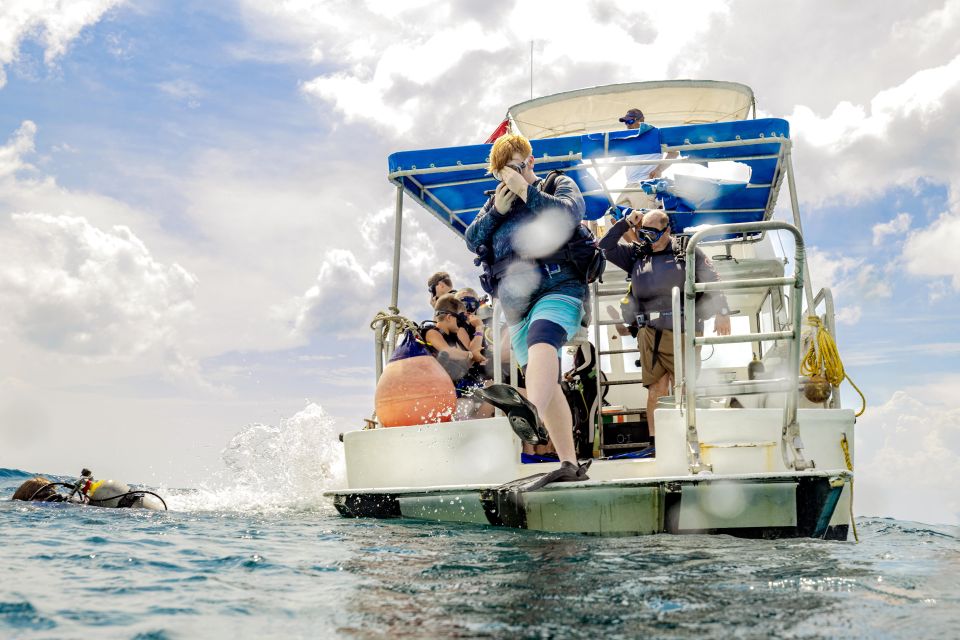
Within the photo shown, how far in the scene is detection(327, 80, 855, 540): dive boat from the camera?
4.47 m

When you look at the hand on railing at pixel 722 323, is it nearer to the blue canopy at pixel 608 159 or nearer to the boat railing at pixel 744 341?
the boat railing at pixel 744 341

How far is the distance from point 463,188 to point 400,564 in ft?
15.7

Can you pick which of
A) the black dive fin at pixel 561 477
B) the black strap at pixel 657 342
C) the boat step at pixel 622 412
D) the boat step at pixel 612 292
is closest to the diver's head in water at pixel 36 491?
the boat step at pixel 622 412

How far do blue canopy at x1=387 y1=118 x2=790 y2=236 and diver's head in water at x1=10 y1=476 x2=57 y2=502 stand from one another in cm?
542

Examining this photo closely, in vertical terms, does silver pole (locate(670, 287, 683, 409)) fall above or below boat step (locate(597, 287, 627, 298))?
below

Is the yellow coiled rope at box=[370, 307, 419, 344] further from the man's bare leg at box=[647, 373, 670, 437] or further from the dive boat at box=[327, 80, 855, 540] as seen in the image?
the man's bare leg at box=[647, 373, 670, 437]

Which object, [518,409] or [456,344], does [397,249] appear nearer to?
[456,344]

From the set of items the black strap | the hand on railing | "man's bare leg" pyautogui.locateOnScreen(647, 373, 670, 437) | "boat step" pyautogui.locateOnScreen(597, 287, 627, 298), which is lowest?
"man's bare leg" pyautogui.locateOnScreen(647, 373, 670, 437)

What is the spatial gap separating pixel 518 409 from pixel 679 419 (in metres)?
1.05

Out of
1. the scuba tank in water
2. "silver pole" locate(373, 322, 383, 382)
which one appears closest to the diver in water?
the scuba tank in water

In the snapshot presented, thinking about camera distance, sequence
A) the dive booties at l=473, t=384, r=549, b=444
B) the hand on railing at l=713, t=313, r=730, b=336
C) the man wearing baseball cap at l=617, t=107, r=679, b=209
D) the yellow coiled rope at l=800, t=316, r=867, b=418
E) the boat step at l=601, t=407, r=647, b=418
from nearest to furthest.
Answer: the dive booties at l=473, t=384, r=549, b=444 < the yellow coiled rope at l=800, t=316, r=867, b=418 < the hand on railing at l=713, t=313, r=730, b=336 < the boat step at l=601, t=407, r=647, b=418 < the man wearing baseball cap at l=617, t=107, r=679, b=209

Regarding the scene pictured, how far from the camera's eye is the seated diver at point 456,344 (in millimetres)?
6426

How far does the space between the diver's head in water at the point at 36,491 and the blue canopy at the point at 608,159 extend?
542 centimetres

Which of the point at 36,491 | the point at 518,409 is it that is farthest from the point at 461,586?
the point at 36,491
